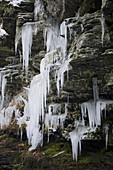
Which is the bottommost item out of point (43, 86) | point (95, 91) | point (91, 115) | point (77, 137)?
point (77, 137)

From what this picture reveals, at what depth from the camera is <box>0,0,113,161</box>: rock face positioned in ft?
20.7

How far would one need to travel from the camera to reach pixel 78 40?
672 cm

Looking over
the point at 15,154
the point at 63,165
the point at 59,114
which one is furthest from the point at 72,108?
the point at 15,154

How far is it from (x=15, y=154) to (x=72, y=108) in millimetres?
3996

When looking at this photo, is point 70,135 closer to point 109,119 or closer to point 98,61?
point 109,119

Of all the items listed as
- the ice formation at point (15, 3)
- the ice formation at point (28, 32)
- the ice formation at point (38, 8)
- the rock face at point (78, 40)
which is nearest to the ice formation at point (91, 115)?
the rock face at point (78, 40)

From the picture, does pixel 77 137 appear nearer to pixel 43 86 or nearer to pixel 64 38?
pixel 43 86

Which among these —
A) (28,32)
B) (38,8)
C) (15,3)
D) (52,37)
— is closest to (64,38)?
(52,37)

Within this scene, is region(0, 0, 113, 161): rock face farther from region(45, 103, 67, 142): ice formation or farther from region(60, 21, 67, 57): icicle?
region(45, 103, 67, 142): ice formation

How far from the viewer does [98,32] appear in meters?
6.29

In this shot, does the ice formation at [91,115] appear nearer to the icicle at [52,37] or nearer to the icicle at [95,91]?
the icicle at [95,91]

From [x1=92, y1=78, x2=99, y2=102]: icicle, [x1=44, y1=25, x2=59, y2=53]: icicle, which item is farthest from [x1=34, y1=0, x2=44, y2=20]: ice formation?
[x1=92, y1=78, x2=99, y2=102]: icicle

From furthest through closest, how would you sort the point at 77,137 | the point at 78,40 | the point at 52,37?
the point at 52,37 < the point at 77,137 < the point at 78,40

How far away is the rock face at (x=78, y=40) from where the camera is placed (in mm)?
6324
